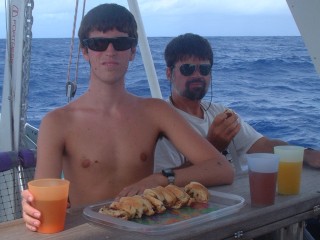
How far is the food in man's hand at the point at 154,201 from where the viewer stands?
156 cm

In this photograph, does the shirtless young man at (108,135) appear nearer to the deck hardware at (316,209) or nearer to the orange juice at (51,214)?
the deck hardware at (316,209)

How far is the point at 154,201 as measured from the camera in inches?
63.2

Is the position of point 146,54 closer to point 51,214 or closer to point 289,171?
point 289,171

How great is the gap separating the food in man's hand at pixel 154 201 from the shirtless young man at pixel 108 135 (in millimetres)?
265

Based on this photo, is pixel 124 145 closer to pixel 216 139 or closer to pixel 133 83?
pixel 216 139

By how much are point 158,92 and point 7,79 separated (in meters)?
1.02

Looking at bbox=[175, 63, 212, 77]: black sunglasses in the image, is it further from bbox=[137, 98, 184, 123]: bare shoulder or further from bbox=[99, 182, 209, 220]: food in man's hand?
bbox=[99, 182, 209, 220]: food in man's hand

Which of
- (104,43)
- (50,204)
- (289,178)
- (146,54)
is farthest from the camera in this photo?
(146,54)

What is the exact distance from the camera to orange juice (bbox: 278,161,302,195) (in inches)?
72.6

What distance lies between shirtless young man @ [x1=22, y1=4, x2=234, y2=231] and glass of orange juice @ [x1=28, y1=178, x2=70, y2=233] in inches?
22.1

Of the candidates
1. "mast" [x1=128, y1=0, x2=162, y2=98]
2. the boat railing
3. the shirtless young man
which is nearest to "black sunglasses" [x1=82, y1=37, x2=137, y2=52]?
the shirtless young man

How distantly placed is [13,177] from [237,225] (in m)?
1.83

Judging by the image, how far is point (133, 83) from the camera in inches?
506

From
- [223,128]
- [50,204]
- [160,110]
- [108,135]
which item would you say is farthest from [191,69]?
[50,204]
